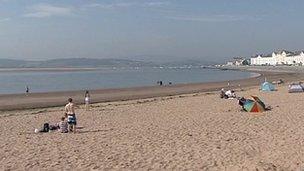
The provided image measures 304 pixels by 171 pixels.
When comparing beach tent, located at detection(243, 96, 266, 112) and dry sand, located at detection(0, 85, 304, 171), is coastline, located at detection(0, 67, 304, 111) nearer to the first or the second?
dry sand, located at detection(0, 85, 304, 171)

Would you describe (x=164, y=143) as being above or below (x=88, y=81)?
above

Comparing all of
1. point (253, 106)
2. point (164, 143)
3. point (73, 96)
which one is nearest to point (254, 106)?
point (253, 106)

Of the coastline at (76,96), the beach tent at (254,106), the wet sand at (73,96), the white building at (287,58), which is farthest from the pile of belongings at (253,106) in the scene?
the white building at (287,58)

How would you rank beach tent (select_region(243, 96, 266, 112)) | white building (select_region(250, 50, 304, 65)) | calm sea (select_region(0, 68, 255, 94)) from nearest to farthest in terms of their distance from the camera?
1. beach tent (select_region(243, 96, 266, 112))
2. calm sea (select_region(0, 68, 255, 94))
3. white building (select_region(250, 50, 304, 65))

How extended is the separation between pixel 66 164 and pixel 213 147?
368cm

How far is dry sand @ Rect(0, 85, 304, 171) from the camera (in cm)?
966

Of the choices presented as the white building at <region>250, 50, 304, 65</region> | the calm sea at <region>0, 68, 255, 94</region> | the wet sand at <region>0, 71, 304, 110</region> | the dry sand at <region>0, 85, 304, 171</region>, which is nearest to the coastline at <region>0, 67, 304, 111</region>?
the wet sand at <region>0, 71, 304, 110</region>

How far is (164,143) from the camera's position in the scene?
12.1 metres

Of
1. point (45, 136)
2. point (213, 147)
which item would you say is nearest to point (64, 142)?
point (45, 136)

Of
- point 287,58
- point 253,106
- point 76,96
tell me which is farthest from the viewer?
point 287,58

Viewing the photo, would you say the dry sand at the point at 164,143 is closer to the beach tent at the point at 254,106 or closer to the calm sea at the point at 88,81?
the beach tent at the point at 254,106

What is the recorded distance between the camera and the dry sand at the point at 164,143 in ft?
31.7

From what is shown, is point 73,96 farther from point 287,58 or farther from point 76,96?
point 287,58

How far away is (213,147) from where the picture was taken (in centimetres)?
1138
